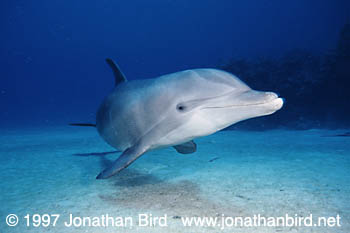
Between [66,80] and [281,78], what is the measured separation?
608 feet

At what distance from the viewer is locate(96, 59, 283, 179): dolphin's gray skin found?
241 centimetres

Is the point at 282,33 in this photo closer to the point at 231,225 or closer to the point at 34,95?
the point at 231,225

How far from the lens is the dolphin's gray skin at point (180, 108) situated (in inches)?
94.8

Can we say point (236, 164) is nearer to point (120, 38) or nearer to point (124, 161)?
point (124, 161)

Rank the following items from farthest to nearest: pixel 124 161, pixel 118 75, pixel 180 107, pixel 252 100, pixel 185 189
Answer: pixel 118 75, pixel 185 189, pixel 124 161, pixel 180 107, pixel 252 100

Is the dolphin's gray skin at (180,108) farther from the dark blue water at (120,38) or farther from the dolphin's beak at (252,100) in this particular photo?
the dark blue water at (120,38)

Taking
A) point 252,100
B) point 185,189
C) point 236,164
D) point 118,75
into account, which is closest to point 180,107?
point 252,100

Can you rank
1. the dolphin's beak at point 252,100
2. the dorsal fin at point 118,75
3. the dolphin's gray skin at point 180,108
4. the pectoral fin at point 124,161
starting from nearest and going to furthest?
the dolphin's beak at point 252,100
the dolphin's gray skin at point 180,108
the pectoral fin at point 124,161
the dorsal fin at point 118,75

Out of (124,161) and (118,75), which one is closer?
(124,161)

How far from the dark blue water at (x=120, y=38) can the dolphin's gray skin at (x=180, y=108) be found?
139 feet

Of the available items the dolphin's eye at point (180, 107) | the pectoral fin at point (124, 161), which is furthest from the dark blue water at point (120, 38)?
the dolphin's eye at point (180, 107)

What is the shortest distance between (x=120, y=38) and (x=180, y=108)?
136 metres

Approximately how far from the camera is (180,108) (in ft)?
9.09

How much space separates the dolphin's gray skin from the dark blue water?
42.3 metres
